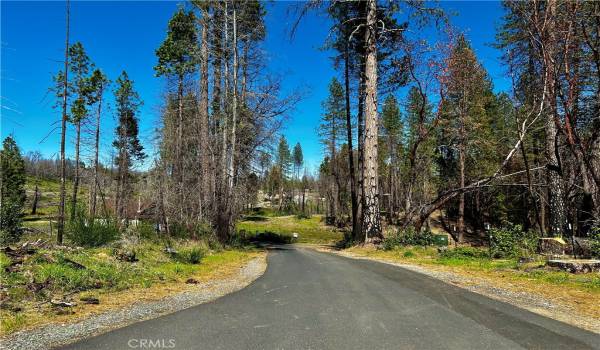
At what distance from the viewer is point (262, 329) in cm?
425

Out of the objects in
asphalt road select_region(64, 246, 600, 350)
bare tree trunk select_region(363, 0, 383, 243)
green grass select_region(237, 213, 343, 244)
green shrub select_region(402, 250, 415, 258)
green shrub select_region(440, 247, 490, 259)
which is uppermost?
bare tree trunk select_region(363, 0, 383, 243)

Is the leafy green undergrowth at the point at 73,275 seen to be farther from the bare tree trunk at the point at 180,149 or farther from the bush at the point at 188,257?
the bare tree trunk at the point at 180,149

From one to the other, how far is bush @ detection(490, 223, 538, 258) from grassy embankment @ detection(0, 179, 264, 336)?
7.82 metres

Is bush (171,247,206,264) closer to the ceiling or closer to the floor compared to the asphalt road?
closer to the floor

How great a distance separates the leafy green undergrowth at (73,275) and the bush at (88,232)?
0.57 m

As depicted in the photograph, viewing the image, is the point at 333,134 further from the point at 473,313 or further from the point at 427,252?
the point at 473,313

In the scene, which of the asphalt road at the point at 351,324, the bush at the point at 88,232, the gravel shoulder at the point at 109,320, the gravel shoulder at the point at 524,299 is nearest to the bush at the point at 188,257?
the bush at the point at 88,232

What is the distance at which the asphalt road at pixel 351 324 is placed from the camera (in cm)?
381

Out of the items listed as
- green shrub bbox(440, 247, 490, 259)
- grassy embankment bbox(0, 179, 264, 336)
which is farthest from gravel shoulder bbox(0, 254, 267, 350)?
green shrub bbox(440, 247, 490, 259)

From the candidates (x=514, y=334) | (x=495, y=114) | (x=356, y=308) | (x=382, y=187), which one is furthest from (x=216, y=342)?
(x=382, y=187)

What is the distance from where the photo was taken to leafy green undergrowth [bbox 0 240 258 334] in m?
4.93

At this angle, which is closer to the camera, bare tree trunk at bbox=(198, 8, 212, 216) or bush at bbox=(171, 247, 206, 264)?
bush at bbox=(171, 247, 206, 264)

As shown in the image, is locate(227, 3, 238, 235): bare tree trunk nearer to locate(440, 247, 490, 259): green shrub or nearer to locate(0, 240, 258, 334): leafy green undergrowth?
locate(0, 240, 258, 334): leafy green undergrowth

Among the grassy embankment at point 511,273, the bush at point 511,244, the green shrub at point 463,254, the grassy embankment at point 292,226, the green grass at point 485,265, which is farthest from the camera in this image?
the grassy embankment at point 292,226
